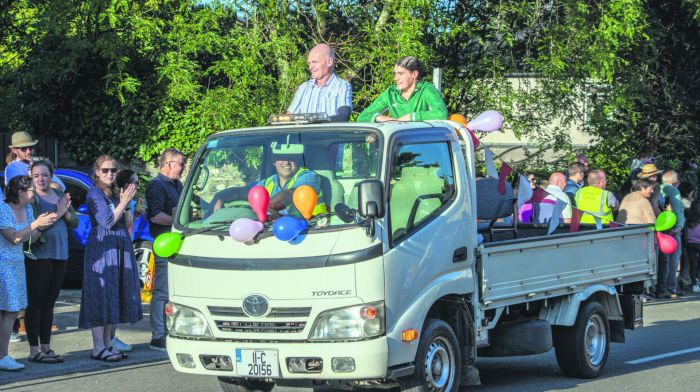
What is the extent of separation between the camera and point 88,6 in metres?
19.0

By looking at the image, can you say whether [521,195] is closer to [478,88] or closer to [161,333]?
[161,333]

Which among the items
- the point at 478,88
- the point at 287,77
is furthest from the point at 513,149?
the point at 287,77

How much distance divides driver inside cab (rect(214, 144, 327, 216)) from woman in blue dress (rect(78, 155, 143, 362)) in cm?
269

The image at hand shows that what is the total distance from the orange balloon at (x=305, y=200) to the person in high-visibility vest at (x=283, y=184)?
17cm

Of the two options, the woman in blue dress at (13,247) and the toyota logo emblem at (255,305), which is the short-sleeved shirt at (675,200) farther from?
the toyota logo emblem at (255,305)

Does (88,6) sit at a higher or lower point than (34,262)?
higher

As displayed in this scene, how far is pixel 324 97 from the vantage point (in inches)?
418

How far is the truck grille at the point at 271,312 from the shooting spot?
7.64m

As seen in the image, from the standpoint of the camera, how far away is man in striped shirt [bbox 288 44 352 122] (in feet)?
34.7

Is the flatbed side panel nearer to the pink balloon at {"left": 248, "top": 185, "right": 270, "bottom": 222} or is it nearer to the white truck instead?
the white truck

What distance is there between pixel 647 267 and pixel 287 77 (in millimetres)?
8169

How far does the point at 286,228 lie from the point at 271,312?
23.7 inches

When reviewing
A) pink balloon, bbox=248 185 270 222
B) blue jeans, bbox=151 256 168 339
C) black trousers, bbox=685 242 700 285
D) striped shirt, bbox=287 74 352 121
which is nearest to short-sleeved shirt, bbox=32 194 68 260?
blue jeans, bbox=151 256 168 339

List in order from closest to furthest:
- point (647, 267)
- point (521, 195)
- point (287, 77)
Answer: point (521, 195)
point (647, 267)
point (287, 77)
